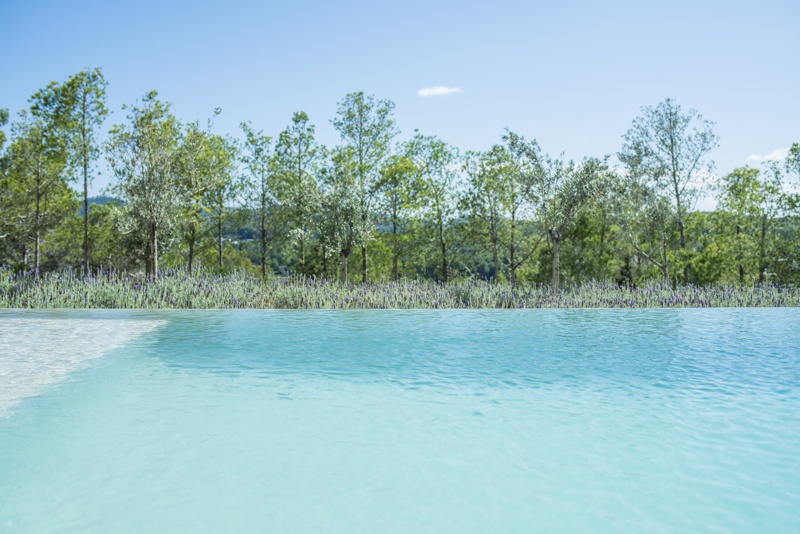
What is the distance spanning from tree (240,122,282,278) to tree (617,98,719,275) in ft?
53.2

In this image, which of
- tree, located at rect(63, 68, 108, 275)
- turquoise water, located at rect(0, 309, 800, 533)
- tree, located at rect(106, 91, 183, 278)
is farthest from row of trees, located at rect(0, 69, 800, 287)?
turquoise water, located at rect(0, 309, 800, 533)

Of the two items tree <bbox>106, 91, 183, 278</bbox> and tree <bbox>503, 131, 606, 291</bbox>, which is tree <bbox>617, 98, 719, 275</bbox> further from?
tree <bbox>106, 91, 183, 278</bbox>

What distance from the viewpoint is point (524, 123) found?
15.3 metres

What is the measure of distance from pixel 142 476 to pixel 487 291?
41.6 ft

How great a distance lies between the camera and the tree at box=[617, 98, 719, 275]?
24953 millimetres

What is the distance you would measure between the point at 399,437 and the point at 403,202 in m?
22.1

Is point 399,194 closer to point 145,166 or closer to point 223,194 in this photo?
point 223,194

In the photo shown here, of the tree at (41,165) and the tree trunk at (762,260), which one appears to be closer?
the tree at (41,165)

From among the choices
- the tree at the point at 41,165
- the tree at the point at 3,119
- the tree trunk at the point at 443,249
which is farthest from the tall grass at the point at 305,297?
the tree at the point at 3,119

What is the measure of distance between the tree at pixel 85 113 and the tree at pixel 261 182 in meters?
6.33

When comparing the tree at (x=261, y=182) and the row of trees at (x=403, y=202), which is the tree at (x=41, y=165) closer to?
the row of trees at (x=403, y=202)

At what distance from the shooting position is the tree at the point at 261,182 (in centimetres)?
2761

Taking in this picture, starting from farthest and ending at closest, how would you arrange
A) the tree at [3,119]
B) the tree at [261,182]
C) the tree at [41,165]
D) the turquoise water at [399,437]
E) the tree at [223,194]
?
the tree at [261,182], the tree at [223,194], the tree at [3,119], the tree at [41,165], the turquoise water at [399,437]

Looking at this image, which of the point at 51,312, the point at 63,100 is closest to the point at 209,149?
the point at 63,100
